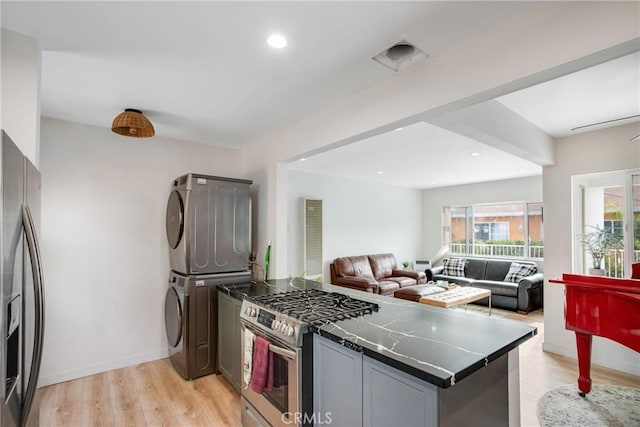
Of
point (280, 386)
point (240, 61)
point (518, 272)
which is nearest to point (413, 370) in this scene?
point (280, 386)

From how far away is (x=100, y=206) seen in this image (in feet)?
10.2

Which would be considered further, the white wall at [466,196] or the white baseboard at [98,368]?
the white wall at [466,196]

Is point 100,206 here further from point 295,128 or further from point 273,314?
point 273,314

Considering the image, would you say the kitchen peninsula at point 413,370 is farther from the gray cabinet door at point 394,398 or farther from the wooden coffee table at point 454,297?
the wooden coffee table at point 454,297

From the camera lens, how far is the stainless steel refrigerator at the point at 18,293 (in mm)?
907

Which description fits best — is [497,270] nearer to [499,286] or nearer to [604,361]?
[499,286]

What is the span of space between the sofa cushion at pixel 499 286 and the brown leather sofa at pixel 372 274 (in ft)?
3.42

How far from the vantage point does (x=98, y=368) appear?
305 cm

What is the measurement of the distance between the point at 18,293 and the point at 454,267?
23.2 feet

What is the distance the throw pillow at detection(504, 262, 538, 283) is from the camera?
5.74m

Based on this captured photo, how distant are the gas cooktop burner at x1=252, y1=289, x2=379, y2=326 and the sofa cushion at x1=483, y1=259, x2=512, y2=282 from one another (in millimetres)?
4927

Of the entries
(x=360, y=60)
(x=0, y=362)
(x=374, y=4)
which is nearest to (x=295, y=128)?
(x=360, y=60)

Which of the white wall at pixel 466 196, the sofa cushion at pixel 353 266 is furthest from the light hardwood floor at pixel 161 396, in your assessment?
the white wall at pixel 466 196

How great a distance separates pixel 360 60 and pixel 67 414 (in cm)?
332
